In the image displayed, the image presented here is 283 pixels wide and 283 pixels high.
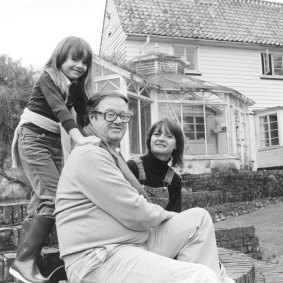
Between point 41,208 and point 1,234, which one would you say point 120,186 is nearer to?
point 41,208

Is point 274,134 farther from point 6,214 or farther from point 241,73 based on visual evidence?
point 6,214

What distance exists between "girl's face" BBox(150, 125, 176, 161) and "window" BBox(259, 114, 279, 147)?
53.5ft

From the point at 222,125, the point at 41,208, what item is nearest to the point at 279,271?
the point at 41,208

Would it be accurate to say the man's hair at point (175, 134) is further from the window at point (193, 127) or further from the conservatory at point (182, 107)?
the window at point (193, 127)

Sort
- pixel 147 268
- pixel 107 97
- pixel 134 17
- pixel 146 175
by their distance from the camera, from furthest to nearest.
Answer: pixel 134 17, pixel 146 175, pixel 107 97, pixel 147 268

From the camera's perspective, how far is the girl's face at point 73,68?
3.42 meters

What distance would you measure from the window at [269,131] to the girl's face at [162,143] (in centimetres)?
1630

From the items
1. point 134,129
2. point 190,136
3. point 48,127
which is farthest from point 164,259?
point 190,136

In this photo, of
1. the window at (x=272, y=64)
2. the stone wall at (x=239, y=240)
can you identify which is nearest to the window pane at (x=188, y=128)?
the window at (x=272, y=64)

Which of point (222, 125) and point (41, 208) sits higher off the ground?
point (222, 125)

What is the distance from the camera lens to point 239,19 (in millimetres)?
20312

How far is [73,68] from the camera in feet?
11.3

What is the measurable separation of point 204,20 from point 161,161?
16370 mm

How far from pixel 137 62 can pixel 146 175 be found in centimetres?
1245
